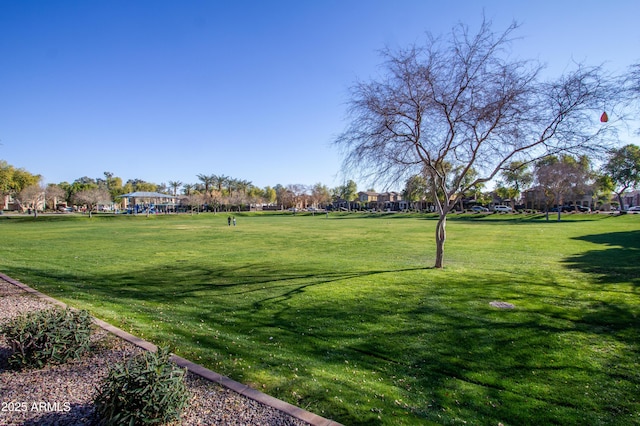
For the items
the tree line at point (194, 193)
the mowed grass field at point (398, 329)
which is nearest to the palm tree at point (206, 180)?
the tree line at point (194, 193)

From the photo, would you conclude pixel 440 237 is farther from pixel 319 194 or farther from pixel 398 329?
pixel 319 194

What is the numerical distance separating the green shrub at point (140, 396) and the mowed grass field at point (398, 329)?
52.5 inches

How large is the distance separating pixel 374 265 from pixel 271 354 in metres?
10.3

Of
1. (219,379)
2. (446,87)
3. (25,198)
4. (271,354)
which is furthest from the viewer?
(25,198)

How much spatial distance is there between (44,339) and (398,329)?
19.5ft

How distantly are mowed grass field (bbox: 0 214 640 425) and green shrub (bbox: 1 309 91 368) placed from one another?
54.9 inches

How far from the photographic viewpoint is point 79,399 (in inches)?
Result: 158

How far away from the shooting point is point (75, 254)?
61.6 ft

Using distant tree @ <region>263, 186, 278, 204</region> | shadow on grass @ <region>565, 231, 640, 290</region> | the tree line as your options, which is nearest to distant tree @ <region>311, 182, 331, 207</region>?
the tree line

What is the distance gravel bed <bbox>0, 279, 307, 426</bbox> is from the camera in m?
3.65

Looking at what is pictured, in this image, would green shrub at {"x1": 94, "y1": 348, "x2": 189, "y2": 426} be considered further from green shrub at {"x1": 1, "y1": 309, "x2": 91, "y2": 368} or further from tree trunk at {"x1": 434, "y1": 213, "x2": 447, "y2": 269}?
tree trunk at {"x1": 434, "y1": 213, "x2": 447, "y2": 269}

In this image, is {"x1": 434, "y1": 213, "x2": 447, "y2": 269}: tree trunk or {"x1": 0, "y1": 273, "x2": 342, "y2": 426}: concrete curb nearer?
{"x1": 0, "y1": 273, "x2": 342, "y2": 426}: concrete curb

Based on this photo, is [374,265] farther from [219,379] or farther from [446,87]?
[219,379]

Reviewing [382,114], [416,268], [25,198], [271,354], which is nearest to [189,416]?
[271,354]
